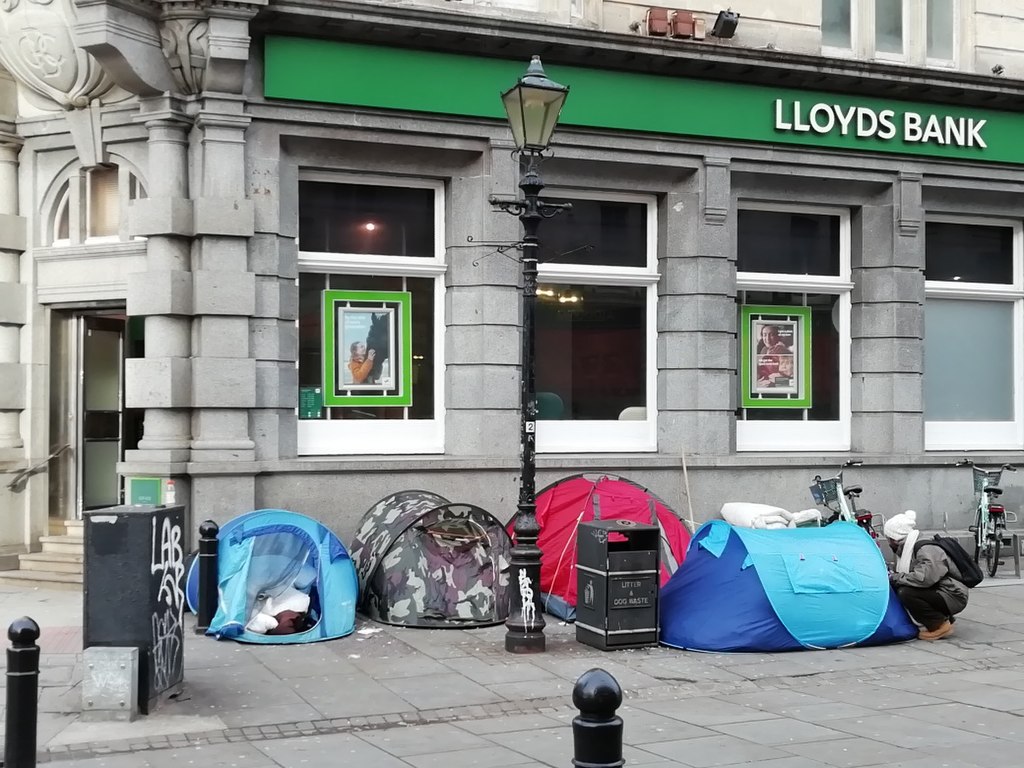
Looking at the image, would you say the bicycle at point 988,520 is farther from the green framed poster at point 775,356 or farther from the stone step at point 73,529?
the stone step at point 73,529

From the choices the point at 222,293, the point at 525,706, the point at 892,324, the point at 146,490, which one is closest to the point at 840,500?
the point at 892,324

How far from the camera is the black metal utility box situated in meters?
10.9

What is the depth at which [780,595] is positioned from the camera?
35.7 feet

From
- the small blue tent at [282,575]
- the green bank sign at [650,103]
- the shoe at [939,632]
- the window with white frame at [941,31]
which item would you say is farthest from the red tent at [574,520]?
the window with white frame at [941,31]

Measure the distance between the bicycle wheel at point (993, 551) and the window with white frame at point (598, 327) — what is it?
4239 millimetres

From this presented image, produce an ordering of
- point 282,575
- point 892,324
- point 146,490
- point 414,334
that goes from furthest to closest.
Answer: point 892,324 → point 414,334 → point 146,490 → point 282,575

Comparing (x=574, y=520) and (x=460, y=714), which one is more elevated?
(x=574, y=520)

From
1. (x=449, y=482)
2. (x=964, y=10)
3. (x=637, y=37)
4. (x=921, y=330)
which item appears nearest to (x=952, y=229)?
(x=921, y=330)

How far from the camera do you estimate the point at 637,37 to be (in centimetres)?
1466

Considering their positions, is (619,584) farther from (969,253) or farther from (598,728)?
(969,253)

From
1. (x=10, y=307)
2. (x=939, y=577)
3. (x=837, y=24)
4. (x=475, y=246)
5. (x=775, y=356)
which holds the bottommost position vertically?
(x=939, y=577)

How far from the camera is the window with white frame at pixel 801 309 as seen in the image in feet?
53.5

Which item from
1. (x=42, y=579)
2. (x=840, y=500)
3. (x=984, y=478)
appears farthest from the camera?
(x=984, y=478)

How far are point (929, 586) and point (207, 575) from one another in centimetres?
644
